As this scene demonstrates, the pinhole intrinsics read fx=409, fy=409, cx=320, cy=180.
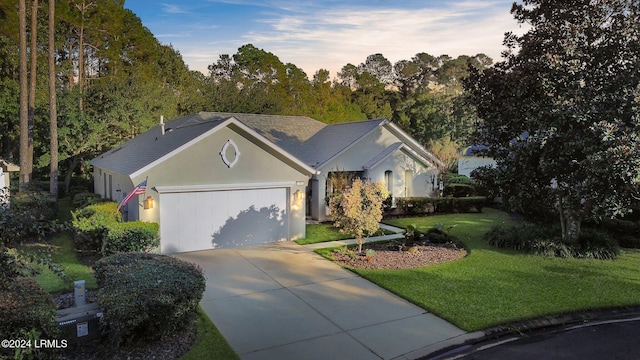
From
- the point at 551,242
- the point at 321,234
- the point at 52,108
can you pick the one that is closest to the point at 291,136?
the point at 321,234

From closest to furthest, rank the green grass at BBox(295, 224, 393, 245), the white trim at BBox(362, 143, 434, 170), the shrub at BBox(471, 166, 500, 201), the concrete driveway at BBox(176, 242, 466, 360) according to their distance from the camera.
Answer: the concrete driveway at BBox(176, 242, 466, 360) → the shrub at BBox(471, 166, 500, 201) → the green grass at BBox(295, 224, 393, 245) → the white trim at BBox(362, 143, 434, 170)

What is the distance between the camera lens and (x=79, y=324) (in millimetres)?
6898

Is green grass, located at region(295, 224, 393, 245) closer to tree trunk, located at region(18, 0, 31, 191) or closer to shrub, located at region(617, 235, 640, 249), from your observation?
shrub, located at region(617, 235, 640, 249)

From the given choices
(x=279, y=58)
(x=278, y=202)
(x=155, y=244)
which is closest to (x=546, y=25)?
(x=278, y=202)

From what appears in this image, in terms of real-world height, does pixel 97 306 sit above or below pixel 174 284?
below

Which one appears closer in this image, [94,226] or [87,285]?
[87,285]

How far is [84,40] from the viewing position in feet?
112

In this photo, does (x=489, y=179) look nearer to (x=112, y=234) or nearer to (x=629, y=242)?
(x=629, y=242)

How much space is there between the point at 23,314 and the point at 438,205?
19531 millimetres

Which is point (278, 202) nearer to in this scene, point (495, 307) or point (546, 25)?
point (495, 307)

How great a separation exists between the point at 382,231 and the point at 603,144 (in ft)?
27.7

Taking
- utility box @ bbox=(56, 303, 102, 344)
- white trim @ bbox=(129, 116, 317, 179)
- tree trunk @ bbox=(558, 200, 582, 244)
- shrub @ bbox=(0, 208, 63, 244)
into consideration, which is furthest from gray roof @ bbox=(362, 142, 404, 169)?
shrub @ bbox=(0, 208, 63, 244)

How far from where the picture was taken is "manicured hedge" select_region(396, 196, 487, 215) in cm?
2136

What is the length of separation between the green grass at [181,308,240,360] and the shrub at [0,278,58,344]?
6.75 ft
